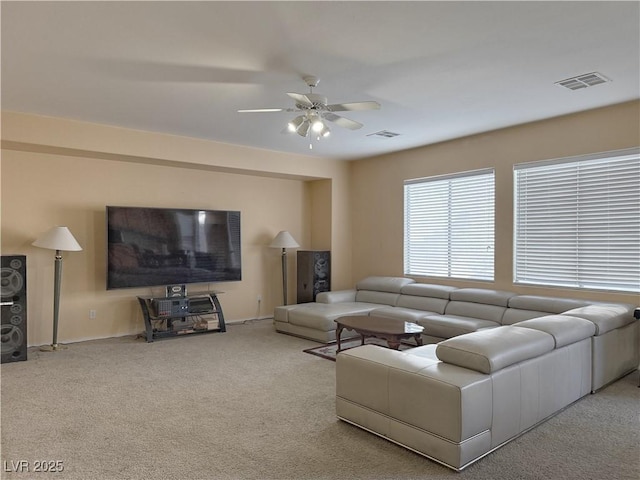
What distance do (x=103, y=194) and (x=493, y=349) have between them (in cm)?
530

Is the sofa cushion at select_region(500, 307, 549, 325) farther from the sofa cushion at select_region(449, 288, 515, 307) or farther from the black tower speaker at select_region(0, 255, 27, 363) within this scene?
the black tower speaker at select_region(0, 255, 27, 363)

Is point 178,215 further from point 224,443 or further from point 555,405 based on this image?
point 555,405

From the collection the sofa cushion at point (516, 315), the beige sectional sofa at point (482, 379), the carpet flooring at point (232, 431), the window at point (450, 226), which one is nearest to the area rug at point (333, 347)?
the carpet flooring at point (232, 431)

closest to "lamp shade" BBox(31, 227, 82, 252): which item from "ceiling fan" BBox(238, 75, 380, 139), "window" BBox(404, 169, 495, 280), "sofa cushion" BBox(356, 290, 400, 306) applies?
"ceiling fan" BBox(238, 75, 380, 139)

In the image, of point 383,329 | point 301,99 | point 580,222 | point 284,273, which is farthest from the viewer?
point 284,273

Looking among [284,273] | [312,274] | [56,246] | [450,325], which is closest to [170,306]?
[56,246]

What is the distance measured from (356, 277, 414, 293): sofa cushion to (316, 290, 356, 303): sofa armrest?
0.27 meters

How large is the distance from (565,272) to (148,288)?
549cm

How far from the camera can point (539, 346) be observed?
9.73 ft

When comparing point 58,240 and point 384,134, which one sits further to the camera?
point 384,134

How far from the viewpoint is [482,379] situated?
100 inches

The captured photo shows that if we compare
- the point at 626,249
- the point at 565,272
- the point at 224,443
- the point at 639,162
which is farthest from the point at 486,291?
the point at 224,443

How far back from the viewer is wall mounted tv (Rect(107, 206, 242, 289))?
569 cm

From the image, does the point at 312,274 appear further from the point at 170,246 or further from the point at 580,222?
the point at 580,222
